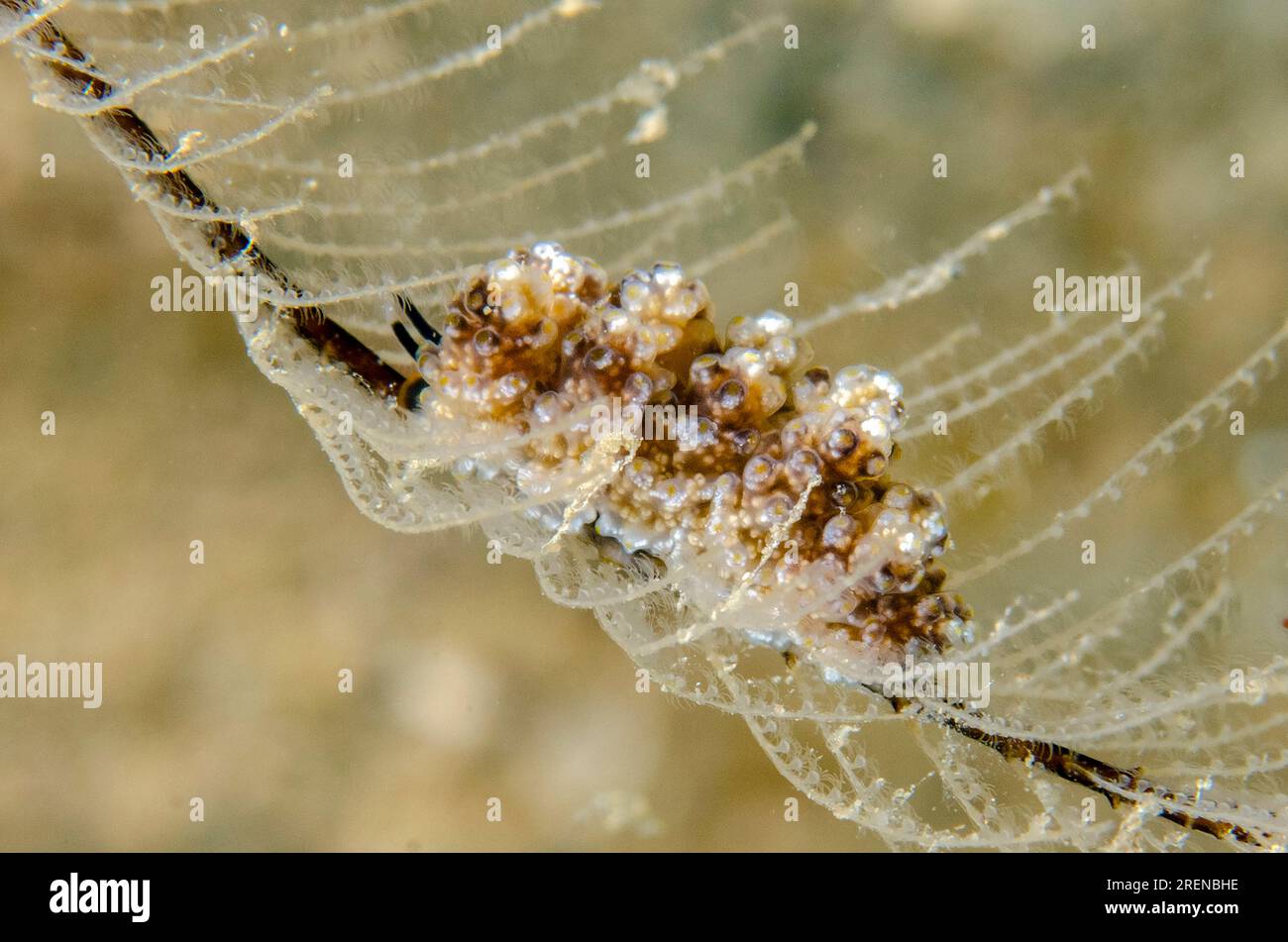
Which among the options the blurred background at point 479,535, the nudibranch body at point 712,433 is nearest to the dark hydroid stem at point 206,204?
the nudibranch body at point 712,433

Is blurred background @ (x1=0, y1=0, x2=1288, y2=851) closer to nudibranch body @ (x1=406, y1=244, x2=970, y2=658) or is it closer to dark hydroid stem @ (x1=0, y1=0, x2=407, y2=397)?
nudibranch body @ (x1=406, y1=244, x2=970, y2=658)

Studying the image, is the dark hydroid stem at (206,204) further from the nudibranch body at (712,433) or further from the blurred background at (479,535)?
the blurred background at (479,535)

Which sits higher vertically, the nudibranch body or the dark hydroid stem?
the dark hydroid stem

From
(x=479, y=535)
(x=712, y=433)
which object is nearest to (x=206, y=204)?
(x=479, y=535)

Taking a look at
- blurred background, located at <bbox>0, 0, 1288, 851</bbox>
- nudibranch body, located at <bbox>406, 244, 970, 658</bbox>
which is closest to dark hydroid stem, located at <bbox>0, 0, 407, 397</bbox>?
nudibranch body, located at <bbox>406, 244, 970, 658</bbox>

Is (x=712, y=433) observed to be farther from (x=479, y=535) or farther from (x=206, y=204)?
(x=206, y=204)
